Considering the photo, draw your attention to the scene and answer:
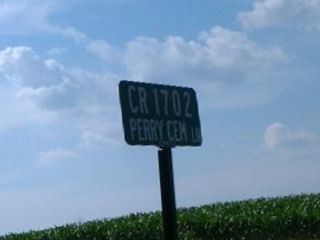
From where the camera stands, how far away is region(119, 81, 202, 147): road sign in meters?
6.04

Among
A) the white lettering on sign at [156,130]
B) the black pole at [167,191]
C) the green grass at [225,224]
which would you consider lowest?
the green grass at [225,224]

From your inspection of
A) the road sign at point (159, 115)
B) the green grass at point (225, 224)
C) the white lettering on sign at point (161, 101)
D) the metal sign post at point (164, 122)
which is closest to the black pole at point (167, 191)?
the metal sign post at point (164, 122)

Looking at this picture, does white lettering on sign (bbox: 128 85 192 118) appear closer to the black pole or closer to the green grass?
the black pole

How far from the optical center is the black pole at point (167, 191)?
6376mm

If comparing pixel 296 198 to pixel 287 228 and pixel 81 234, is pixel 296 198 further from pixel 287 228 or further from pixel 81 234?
pixel 81 234

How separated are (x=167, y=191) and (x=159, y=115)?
621 millimetres

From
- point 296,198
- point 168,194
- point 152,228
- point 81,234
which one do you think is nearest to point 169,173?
point 168,194

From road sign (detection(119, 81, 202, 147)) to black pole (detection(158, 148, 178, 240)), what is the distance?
0.33 ft

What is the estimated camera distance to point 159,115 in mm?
6301

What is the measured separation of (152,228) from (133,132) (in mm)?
12280

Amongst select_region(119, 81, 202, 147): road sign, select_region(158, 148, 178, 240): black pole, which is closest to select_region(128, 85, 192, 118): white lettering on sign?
select_region(119, 81, 202, 147): road sign

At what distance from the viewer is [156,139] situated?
20.5 feet

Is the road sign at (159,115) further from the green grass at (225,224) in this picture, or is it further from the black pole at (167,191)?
the green grass at (225,224)

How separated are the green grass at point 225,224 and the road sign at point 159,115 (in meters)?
9.82
